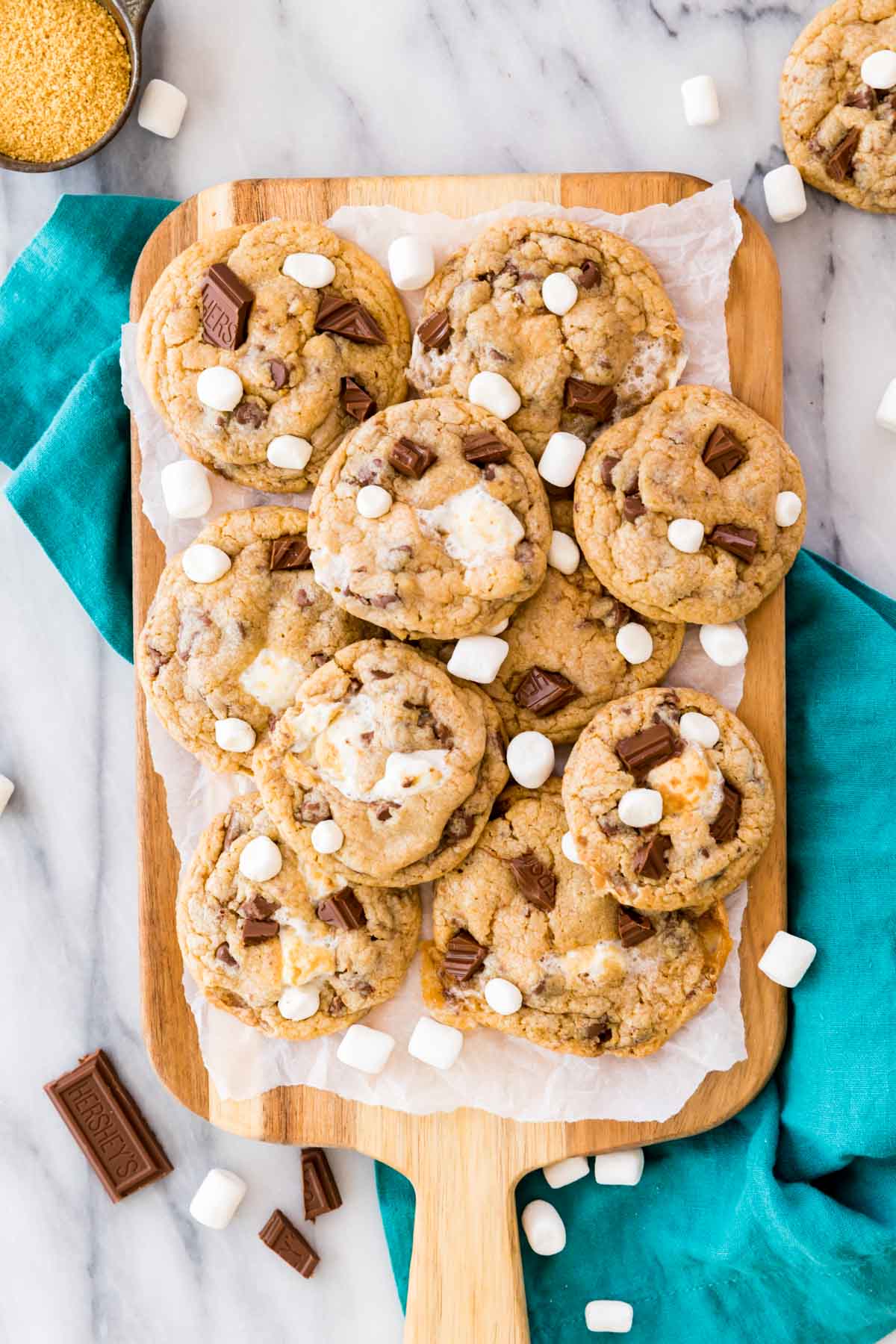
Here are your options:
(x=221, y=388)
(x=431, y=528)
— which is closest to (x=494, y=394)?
(x=431, y=528)

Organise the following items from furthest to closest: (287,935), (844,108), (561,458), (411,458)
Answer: (844,108)
(287,935)
(561,458)
(411,458)

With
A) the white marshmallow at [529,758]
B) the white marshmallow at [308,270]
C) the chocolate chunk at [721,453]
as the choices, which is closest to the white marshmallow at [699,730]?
the white marshmallow at [529,758]

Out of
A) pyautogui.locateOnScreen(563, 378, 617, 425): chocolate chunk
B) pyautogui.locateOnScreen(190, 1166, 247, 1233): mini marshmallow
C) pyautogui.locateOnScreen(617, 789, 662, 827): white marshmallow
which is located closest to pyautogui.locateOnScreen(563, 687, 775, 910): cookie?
pyautogui.locateOnScreen(617, 789, 662, 827): white marshmallow

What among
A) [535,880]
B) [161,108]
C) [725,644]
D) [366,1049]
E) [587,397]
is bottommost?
[366,1049]

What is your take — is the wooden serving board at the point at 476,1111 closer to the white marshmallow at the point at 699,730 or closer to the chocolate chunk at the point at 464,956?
the white marshmallow at the point at 699,730

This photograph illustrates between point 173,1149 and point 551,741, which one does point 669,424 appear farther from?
point 173,1149

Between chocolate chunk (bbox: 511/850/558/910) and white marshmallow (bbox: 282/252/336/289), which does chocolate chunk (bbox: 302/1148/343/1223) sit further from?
white marshmallow (bbox: 282/252/336/289)

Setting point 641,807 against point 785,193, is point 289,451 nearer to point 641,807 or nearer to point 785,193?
point 641,807

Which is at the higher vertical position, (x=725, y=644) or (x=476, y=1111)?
(x=725, y=644)
